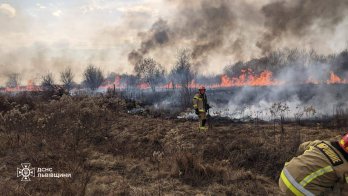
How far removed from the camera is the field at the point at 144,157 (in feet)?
20.9

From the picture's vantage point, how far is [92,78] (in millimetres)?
76875

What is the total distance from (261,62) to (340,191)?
186ft

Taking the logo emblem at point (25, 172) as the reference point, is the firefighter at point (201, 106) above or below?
above

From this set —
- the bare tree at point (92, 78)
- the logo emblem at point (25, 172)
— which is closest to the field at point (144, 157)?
the logo emblem at point (25, 172)

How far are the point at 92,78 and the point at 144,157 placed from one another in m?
70.7

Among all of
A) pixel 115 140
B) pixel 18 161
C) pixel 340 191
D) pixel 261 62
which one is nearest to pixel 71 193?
pixel 18 161

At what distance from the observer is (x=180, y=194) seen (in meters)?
6.20

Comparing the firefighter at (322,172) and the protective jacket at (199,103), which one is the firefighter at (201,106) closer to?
the protective jacket at (199,103)

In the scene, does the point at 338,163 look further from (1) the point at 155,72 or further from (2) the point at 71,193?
(1) the point at 155,72

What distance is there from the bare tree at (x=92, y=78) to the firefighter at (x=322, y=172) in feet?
247

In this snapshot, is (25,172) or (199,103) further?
(199,103)

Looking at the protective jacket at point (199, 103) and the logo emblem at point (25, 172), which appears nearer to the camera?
the logo emblem at point (25, 172)

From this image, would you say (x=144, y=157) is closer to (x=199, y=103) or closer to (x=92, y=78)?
(x=199, y=103)

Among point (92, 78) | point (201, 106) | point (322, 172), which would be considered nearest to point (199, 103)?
point (201, 106)
